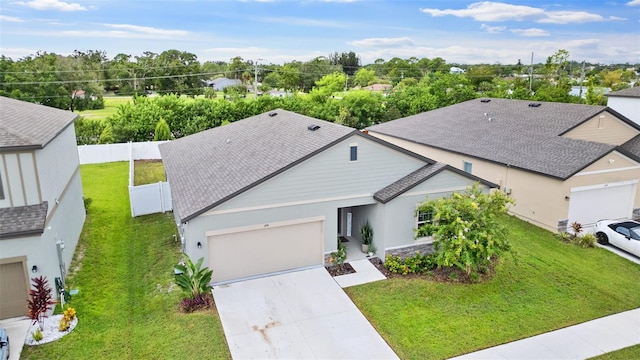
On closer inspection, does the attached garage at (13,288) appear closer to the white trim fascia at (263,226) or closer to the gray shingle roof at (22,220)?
the gray shingle roof at (22,220)

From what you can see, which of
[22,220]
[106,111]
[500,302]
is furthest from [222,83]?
[500,302]

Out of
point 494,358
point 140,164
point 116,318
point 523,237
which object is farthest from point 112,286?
point 140,164

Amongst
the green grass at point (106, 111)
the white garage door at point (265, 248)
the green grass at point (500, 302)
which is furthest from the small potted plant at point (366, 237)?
the green grass at point (106, 111)

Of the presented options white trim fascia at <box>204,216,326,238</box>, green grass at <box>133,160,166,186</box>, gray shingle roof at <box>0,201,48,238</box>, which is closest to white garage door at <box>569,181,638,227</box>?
white trim fascia at <box>204,216,326,238</box>

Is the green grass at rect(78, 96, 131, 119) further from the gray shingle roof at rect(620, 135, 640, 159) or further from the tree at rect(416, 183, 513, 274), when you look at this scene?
the gray shingle roof at rect(620, 135, 640, 159)

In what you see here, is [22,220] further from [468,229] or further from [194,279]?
[468,229]

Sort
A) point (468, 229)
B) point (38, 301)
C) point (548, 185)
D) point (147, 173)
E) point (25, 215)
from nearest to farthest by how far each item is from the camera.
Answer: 1. point (38, 301)
2. point (25, 215)
3. point (468, 229)
4. point (548, 185)
5. point (147, 173)
